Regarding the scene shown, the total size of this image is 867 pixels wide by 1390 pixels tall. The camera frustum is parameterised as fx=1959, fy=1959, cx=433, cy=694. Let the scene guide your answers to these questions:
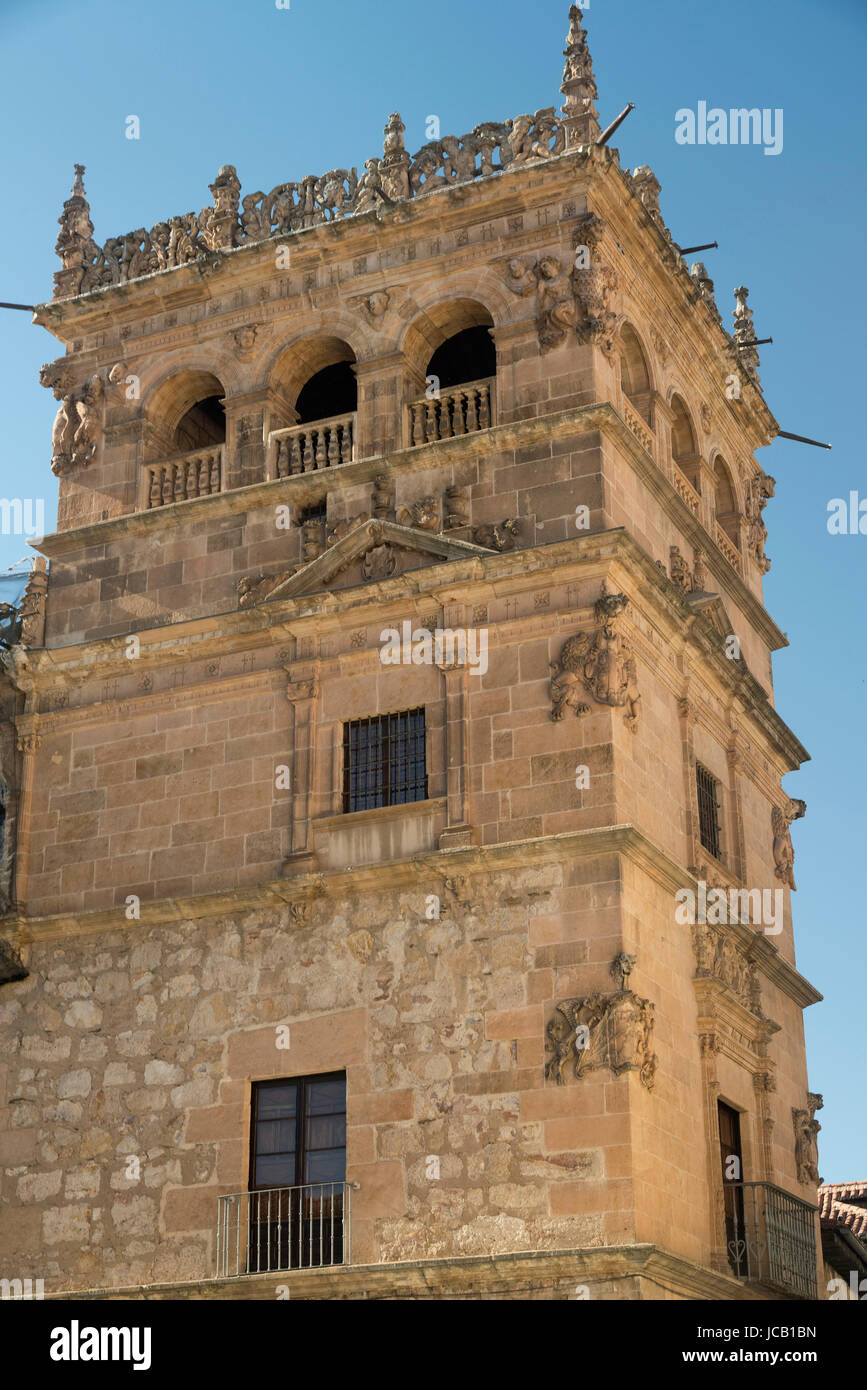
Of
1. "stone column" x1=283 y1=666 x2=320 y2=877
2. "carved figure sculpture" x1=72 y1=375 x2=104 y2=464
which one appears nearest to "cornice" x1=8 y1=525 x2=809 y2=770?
"stone column" x1=283 y1=666 x2=320 y2=877

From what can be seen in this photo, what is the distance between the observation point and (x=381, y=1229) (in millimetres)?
19969

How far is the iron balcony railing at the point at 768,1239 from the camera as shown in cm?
2200

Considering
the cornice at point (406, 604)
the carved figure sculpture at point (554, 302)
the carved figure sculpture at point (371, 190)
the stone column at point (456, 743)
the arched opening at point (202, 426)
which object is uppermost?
the carved figure sculpture at point (371, 190)

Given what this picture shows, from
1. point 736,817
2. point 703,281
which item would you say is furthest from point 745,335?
point 736,817

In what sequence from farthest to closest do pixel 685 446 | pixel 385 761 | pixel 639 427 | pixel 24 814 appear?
pixel 685 446 → pixel 639 427 → pixel 24 814 → pixel 385 761

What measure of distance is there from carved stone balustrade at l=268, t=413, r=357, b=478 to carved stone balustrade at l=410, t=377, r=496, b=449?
86 cm

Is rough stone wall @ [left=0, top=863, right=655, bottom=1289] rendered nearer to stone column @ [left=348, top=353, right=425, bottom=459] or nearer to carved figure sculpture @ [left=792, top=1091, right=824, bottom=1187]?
stone column @ [left=348, top=353, right=425, bottom=459]

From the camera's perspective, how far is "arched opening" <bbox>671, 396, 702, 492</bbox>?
26859mm

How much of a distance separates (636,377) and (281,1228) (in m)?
11.6

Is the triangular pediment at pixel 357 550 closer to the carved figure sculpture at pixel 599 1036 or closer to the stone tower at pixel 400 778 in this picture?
the stone tower at pixel 400 778

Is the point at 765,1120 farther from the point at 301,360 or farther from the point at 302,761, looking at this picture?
the point at 301,360

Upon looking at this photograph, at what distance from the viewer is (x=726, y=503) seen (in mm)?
28562

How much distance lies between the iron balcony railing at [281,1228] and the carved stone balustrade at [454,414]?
871cm

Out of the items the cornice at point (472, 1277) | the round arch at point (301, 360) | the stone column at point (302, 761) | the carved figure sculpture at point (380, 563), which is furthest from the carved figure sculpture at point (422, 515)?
the cornice at point (472, 1277)
